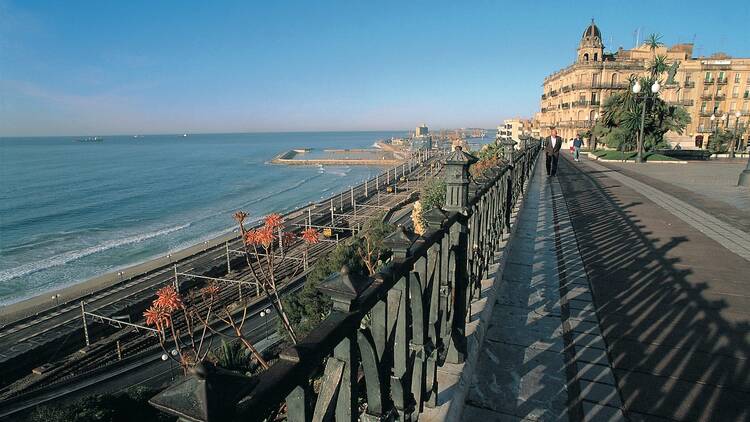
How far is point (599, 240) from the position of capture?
6613 mm

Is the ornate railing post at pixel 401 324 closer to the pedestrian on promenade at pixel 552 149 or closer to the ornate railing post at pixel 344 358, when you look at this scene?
the ornate railing post at pixel 344 358

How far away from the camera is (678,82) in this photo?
5412 centimetres

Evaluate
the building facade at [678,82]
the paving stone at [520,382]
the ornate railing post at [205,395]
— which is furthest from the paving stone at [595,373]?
the building facade at [678,82]

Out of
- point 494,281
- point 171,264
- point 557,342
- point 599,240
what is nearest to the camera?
point 557,342

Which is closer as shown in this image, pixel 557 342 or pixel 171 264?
pixel 557 342

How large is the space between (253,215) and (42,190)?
147ft

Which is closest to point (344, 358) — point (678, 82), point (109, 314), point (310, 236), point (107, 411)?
point (310, 236)

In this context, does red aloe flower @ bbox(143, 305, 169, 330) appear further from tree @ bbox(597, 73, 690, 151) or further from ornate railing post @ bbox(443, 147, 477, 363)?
tree @ bbox(597, 73, 690, 151)

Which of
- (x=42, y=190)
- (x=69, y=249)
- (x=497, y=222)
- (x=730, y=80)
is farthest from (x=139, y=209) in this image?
(x=730, y=80)

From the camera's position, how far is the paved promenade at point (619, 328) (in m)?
2.72

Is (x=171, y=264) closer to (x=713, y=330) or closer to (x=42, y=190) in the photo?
(x=713, y=330)

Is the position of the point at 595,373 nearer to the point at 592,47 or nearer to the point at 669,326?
the point at 669,326

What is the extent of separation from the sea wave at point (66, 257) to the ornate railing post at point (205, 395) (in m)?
43.6

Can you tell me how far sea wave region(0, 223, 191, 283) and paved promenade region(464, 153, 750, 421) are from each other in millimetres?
42737
